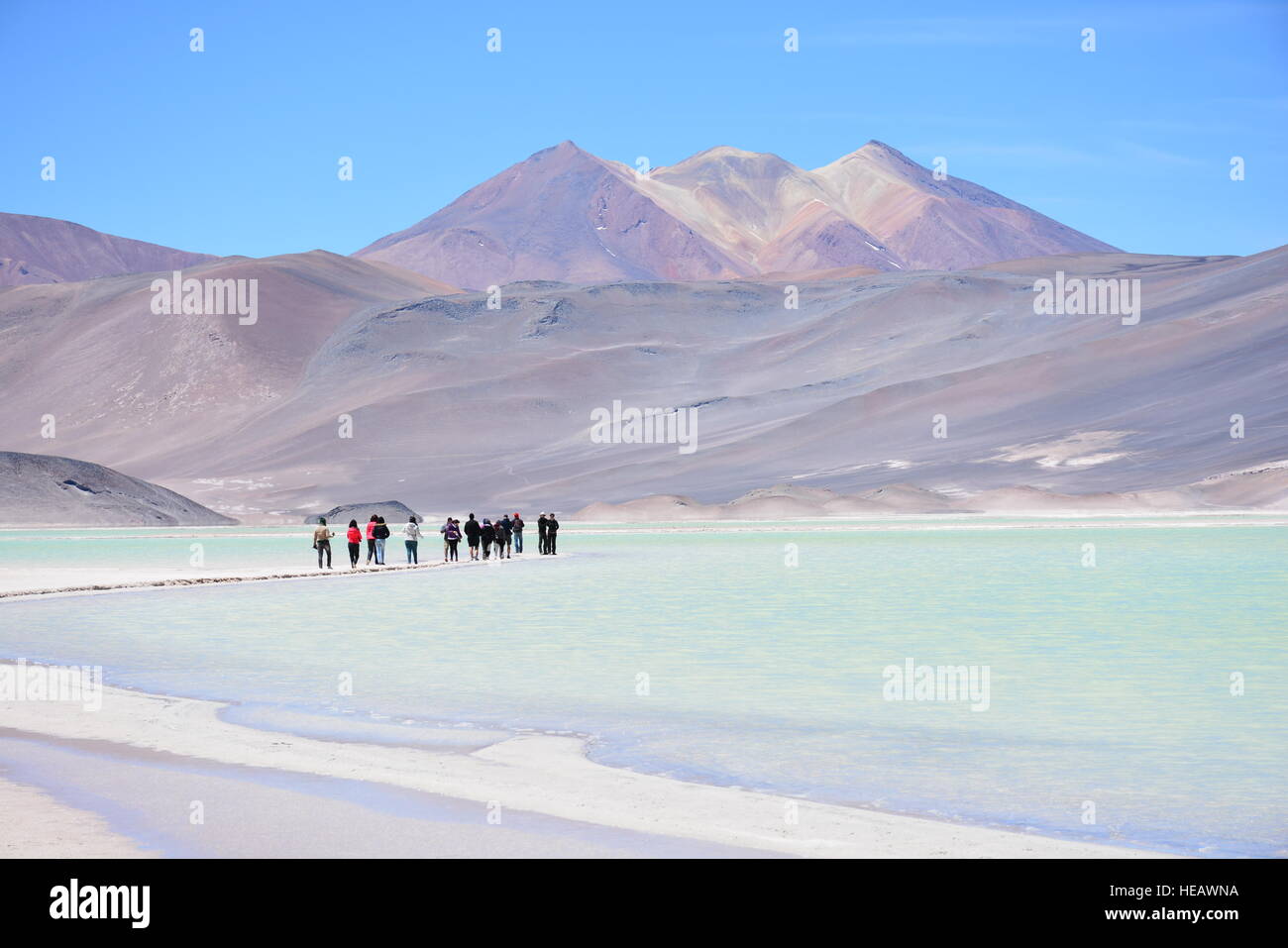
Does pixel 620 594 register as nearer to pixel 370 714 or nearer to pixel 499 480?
pixel 370 714

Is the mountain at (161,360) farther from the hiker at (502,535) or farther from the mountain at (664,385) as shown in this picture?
the hiker at (502,535)

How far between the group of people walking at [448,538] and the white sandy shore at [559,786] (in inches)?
779

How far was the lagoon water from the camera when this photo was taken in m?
9.55

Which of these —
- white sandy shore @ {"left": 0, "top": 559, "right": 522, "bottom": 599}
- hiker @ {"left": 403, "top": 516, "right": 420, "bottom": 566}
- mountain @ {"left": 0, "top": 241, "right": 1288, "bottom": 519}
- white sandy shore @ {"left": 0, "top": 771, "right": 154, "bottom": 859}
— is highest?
mountain @ {"left": 0, "top": 241, "right": 1288, "bottom": 519}

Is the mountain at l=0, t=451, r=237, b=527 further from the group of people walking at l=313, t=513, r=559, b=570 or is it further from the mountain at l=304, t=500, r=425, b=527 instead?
the group of people walking at l=313, t=513, r=559, b=570

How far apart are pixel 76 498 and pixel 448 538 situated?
164 ft

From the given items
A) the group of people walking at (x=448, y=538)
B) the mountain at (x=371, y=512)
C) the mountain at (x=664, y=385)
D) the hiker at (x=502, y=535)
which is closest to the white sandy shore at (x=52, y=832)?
the group of people walking at (x=448, y=538)

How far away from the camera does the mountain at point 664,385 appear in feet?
329

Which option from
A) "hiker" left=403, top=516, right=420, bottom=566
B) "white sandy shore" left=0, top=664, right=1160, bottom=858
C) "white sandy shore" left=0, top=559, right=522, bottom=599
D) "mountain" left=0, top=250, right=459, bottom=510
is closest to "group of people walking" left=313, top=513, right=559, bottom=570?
"hiker" left=403, top=516, right=420, bottom=566

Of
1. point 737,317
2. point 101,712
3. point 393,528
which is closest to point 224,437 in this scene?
point 737,317

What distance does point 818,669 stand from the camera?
1540cm

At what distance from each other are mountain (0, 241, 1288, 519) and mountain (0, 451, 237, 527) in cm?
2289

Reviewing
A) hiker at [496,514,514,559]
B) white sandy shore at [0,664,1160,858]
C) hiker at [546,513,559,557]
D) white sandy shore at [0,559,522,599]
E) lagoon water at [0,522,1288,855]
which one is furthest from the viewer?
hiker at [546,513,559,557]
